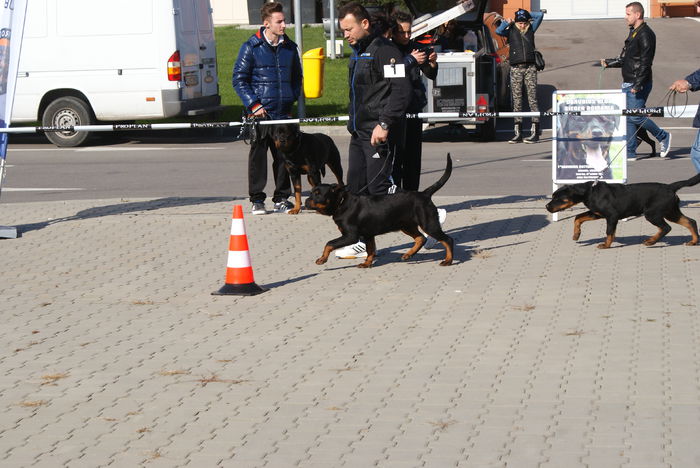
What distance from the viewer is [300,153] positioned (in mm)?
11055

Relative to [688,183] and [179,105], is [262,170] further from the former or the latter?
[179,105]

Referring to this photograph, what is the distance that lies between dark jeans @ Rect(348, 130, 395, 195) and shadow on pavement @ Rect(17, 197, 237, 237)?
3226 mm

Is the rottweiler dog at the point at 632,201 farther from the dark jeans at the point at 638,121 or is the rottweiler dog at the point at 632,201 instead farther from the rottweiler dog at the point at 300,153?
the dark jeans at the point at 638,121

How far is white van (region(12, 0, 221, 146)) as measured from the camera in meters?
17.8

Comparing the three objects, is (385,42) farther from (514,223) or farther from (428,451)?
(428,451)

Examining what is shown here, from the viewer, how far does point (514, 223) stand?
10.6m

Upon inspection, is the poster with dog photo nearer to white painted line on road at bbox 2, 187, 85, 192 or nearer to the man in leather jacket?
the man in leather jacket

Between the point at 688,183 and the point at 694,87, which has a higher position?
the point at 694,87

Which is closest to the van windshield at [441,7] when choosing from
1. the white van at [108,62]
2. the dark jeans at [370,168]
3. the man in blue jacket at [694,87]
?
the white van at [108,62]

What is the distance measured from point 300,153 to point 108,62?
7989 millimetres

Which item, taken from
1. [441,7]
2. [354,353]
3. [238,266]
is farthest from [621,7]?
[354,353]

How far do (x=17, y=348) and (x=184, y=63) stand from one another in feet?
38.5

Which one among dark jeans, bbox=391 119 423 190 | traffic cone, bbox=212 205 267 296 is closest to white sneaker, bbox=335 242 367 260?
dark jeans, bbox=391 119 423 190

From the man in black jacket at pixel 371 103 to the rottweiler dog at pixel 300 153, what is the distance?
1.43m
